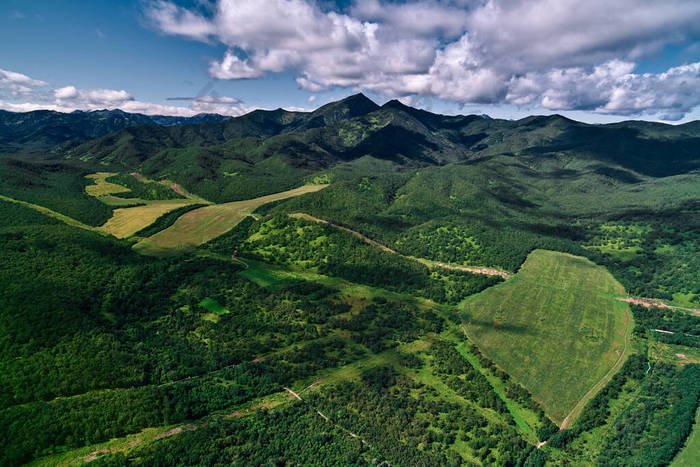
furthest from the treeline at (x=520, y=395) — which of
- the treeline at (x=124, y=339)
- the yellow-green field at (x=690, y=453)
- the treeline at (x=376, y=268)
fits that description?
the treeline at (x=124, y=339)

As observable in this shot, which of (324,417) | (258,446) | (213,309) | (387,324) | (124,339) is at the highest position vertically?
(213,309)

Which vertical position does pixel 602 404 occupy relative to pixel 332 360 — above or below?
below

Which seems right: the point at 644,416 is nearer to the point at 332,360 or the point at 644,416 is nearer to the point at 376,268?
the point at 332,360

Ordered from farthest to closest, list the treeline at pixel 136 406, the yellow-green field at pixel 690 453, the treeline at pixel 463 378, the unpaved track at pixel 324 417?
the treeline at pixel 463 378 < the unpaved track at pixel 324 417 < the yellow-green field at pixel 690 453 < the treeline at pixel 136 406

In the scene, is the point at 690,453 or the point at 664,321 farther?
the point at 664,321

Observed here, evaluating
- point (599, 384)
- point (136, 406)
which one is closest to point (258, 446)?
point (136, 406)

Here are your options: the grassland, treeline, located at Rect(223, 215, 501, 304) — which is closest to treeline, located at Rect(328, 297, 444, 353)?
treeline, located at Rect(223, 215, 501, 304)

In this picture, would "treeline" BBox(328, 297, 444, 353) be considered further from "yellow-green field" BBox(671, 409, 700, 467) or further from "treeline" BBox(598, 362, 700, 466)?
"yellow-green field" BBox(671, 409, 700, 467)

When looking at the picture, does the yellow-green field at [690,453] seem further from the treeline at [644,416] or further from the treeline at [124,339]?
the treeline at [124,339]
